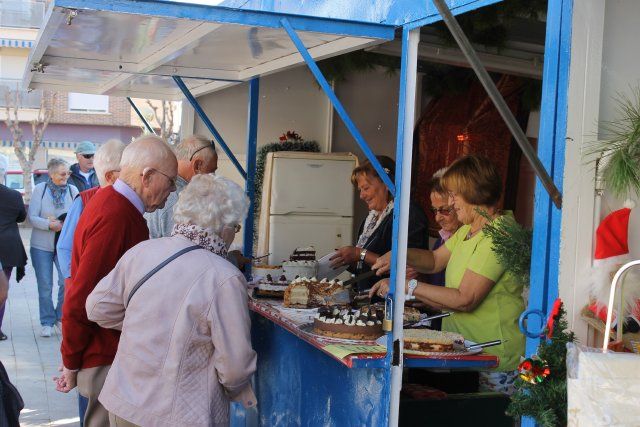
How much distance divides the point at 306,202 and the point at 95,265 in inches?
164

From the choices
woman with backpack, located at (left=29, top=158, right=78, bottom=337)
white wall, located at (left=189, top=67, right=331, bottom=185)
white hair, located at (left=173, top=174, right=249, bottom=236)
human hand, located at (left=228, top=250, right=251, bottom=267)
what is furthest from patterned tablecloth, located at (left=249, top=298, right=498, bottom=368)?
woman with backpack, located at (left=29, top=158, right=78, bottom=337)

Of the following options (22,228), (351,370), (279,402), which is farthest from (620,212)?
(22,228)

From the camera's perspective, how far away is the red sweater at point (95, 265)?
3715 mm

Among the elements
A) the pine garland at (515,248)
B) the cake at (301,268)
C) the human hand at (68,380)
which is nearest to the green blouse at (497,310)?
the pine garland at (515,248)

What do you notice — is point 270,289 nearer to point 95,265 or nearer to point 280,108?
point 95,265

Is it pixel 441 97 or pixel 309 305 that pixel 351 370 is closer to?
pixel 309 305

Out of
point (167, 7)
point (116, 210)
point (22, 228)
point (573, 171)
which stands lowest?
point (22, 228)

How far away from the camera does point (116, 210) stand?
12.5ft

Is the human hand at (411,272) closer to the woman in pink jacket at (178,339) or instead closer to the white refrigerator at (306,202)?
the woman in pink jacket at (178,339)

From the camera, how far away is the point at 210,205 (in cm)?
354

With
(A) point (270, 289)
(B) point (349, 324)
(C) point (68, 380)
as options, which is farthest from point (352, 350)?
(A) point (270, 289)

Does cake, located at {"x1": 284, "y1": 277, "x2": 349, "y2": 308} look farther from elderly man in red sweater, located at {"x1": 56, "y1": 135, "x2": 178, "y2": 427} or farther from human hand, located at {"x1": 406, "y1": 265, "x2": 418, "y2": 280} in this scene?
elderly man in red sweater, located at {"x1": 56, "y1": 135, "x2": 178, "y2": 427}

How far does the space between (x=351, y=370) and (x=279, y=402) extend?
42.8 inches

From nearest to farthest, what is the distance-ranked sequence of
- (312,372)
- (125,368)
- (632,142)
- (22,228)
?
(632,142) < (125,368) < (312,372) < (22,228)
